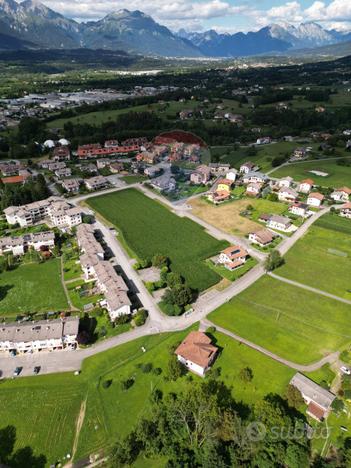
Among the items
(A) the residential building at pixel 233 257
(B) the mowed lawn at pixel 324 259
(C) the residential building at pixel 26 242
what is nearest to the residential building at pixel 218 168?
(B) the mowed lawn at pixel 324 259

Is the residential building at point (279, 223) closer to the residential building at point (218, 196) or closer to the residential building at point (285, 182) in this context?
the residential building at point (218, 196)

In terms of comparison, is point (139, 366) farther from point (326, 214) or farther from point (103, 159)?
point (103, 159)

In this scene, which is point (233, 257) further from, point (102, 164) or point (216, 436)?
point (102, 164)

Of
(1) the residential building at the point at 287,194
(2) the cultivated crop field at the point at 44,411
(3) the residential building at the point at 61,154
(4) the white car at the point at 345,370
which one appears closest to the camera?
(2) the cultivated crop field at the point at 44,411

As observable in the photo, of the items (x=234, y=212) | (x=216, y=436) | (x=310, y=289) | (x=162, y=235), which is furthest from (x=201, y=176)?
(x=216, y=436)

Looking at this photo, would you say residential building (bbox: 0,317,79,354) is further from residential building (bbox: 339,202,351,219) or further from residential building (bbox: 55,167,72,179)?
residential building (bbox: 55,167,72,179)

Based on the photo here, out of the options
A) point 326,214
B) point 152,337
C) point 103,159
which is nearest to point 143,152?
point 103,159
